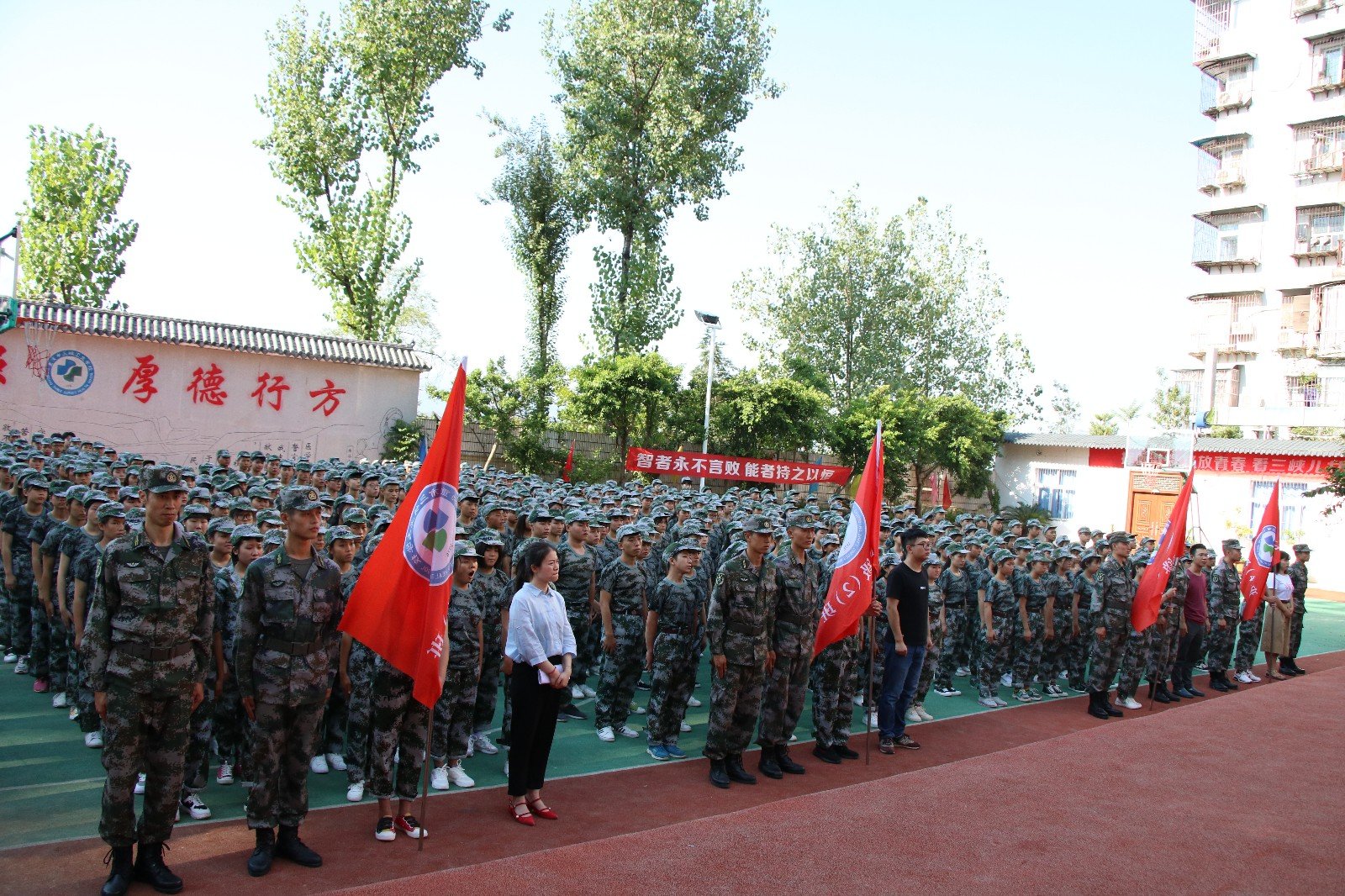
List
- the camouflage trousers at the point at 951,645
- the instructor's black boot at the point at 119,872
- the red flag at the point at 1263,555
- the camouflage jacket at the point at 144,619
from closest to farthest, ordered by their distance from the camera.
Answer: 1. the instructor's black boot at the point at 119,872
2. the camouflage jacket at the point at 144,619
3. the camouflage trousers at the point at 951,645
4. the red flag at the point at 1263,555

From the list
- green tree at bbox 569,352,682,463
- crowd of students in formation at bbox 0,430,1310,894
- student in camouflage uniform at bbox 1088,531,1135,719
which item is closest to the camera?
crowd of students in formation at bbox 0,430,1310,894

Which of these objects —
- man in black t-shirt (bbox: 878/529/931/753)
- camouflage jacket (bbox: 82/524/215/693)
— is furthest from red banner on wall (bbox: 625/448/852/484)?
camouflage jacket (bbox: 82/524/215/693)

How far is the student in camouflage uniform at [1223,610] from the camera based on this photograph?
11.7 metres

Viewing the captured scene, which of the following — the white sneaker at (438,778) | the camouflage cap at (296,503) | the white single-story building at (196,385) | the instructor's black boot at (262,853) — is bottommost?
the white sneaker at (438,778)

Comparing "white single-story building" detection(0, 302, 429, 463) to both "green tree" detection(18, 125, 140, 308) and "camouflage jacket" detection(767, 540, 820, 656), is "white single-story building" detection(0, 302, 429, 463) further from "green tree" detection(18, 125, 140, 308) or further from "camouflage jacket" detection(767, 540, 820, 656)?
"camouflage jacket" detection(767, 540, 820, 656)

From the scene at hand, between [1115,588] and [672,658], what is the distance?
4920mm

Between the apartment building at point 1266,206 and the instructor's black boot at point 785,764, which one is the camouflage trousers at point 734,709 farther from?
the apartment building at point 1266,206

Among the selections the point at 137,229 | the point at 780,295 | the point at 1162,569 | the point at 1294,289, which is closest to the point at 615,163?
the point at 780,295

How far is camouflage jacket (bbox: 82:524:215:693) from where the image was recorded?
169 inches

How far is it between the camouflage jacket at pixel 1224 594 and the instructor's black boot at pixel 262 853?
426 inches

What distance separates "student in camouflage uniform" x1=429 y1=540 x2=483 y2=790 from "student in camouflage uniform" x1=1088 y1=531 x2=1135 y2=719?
6301 mm

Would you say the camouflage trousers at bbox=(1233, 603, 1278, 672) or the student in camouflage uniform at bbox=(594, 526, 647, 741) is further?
the camouflage trousers at bbox=(1233, 603, 1278, 672)

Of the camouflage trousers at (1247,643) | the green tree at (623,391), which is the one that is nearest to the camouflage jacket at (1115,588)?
→ the camouflage trousers at (1247,643)

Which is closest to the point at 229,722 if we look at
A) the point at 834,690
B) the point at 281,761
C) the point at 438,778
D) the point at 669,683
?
the point at 438,778
